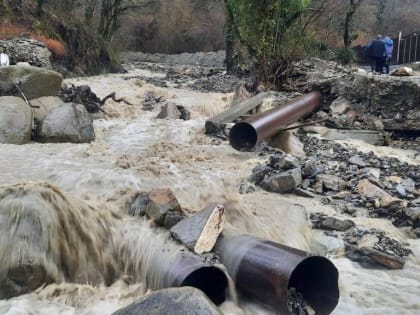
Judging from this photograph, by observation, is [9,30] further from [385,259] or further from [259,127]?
[385,259]

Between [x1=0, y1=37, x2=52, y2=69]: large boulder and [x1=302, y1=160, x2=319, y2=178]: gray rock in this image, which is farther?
[x1=0, y1=37, x2=52, y2=69]: large boulder

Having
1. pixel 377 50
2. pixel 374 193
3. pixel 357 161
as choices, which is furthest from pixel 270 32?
pixel 374 193

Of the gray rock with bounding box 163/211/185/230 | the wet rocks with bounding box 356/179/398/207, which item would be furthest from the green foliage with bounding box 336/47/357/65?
the gray rock with bounding box 163/211/185/230

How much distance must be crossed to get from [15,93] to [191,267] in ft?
22.0

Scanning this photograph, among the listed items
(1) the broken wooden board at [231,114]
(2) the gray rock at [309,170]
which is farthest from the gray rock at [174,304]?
(1) the broken wooden board at [231,114]

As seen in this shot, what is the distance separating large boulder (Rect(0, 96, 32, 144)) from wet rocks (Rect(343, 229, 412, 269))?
518 cm

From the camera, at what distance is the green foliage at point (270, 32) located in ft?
41.1

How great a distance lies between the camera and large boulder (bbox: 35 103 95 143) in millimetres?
8039

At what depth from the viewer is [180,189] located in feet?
19.4

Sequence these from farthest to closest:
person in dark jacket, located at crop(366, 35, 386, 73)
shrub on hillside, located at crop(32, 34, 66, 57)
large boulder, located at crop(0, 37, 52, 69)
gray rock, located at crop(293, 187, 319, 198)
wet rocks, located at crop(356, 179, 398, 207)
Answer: shrub on hillside, located at crop(32, 34, 66, 57)
person in dark jacket, located at crop(366, 35, 386, 73)
large boulder, located at crop(0, 37, 52, 69)
gray rock, located at crop(293, 187, 319, 198)
wet rocks, located at crop(356, 179, 398, 207)

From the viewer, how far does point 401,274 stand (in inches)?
179

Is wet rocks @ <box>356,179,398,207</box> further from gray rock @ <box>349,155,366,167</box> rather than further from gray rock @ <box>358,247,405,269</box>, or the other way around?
gray rock @ <box>358,247,405,269</box>

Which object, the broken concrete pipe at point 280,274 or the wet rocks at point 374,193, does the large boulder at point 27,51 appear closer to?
the wet rocks at point 374,193

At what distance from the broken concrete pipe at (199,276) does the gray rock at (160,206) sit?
81 cm
